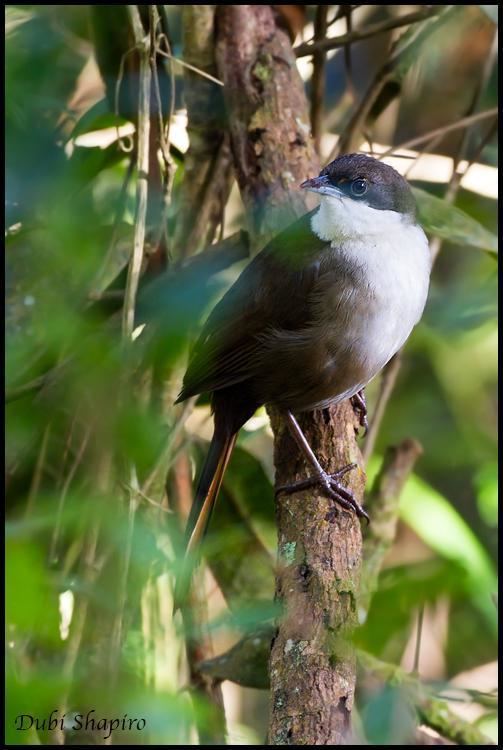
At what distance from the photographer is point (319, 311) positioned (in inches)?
118

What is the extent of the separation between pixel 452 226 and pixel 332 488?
4.08ft

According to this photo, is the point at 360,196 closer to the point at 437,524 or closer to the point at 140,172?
the point at 140,172

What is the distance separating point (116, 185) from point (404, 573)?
3.44 m

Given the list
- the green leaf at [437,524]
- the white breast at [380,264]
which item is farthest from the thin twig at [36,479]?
the green leaf at [437,524]

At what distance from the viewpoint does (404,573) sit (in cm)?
126

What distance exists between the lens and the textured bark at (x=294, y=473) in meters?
2.13

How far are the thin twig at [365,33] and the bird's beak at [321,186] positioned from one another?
1.05 metres

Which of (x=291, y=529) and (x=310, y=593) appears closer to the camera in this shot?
(x=310, y=593)

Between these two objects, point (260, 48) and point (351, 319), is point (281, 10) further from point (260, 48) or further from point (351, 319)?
point (351, 319)

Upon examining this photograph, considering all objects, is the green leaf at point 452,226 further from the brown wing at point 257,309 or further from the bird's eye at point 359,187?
the brown wing at point 257,309

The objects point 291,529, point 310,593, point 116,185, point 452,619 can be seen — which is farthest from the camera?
point 452,619

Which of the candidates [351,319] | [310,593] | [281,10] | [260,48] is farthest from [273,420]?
[281,10]

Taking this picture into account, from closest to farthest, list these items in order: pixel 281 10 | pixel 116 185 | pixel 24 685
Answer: pixel 24 685, pixel 281 10, pixel 116 185

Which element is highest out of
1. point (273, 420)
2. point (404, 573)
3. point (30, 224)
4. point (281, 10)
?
point (281, 10)
